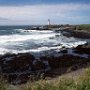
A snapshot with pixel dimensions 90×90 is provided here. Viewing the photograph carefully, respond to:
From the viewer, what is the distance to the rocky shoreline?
1609 cm

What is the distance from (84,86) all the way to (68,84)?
0.47 metres

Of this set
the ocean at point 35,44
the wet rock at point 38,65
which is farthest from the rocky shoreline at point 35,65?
the ocean at point 35,44

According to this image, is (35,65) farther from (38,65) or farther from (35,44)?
(35,44)

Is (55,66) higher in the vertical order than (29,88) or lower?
lower

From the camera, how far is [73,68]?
17516 millimetres

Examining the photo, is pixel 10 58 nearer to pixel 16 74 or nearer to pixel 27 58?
pixel 27 58

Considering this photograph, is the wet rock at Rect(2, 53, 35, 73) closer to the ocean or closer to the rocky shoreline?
the rocky shoreline

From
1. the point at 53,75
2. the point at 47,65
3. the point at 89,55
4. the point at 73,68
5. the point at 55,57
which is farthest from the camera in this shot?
the point at 89,55

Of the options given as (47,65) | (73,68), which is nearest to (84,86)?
(73,68)

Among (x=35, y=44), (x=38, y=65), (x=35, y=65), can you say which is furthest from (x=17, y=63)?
(x=35, y=44)

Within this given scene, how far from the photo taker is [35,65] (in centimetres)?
1812

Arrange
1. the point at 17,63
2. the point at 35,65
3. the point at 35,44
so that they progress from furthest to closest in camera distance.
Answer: the point at 35,44
the point at 17,63
the point at 35,65

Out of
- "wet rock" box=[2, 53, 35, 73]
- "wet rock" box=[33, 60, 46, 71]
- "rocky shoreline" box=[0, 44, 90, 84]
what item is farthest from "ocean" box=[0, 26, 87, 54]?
"wet rock" box=[33, 60, 46, 71]

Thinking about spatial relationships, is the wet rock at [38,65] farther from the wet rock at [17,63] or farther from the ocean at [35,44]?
the ocean at [35,44]
